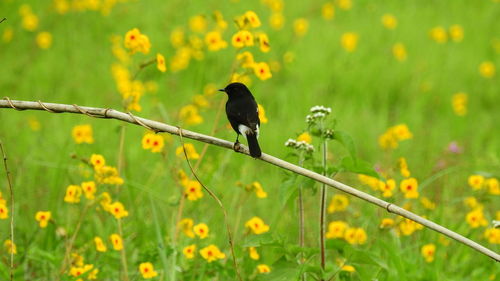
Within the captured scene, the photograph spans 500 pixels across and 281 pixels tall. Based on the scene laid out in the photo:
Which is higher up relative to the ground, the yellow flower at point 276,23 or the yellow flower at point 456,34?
the yellow flower at point 456,34

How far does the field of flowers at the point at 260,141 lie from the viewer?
10.1ft

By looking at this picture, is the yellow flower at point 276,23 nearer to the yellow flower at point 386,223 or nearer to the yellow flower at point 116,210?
the yellow flower at point 386,223

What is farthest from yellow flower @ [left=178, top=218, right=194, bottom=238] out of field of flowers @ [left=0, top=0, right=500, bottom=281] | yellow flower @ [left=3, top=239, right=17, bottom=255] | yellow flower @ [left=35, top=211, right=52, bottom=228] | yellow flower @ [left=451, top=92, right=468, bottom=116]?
yellow flower @ [left=451, top=92, right=468, bottom=116]

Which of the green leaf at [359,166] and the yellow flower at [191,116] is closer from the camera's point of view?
the green leaf at [359,166]

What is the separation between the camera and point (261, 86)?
6621mm

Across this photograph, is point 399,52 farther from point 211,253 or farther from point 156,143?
point 211,253

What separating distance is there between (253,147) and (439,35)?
565 cm

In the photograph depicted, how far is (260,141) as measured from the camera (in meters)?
5.44

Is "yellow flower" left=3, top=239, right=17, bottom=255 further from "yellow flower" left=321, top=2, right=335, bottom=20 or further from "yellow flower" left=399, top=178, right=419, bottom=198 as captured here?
"yellow flower" left=321, top=2, right=335, bottom=20

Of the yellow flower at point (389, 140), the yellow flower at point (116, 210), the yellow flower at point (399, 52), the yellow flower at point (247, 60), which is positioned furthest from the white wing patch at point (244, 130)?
the yellow flower at point (399, 52)

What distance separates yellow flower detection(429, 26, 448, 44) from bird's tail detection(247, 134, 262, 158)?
17.9 ft

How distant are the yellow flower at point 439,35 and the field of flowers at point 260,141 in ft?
0.08

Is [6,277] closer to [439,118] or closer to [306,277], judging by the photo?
[306,277]

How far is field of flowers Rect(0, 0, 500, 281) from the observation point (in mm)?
3064
